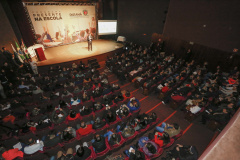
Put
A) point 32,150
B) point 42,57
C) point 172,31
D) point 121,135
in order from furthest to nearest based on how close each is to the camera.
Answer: point 172,31
point 42,57
point 121,135
point 32,150

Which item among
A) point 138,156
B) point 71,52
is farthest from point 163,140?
point 71,52

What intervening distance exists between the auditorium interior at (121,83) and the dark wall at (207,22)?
0.06m

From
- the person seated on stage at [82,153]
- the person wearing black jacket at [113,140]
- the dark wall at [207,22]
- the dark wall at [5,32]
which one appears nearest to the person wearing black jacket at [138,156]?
the person wearing black jacket at [113,140]

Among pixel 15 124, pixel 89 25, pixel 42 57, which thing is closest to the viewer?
pixel 15 124

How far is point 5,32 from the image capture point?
8.23 meters

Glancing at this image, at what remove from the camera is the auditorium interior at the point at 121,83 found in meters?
4.09

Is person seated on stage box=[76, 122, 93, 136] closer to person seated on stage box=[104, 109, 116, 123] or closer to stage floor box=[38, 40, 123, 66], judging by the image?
person seated on stage box=[104, 109, 116, 123]

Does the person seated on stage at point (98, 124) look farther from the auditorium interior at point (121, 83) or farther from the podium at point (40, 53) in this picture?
the podium at point (40, 53)

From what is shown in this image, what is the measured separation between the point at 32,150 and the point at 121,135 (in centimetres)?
300

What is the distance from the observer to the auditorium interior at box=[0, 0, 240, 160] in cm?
409

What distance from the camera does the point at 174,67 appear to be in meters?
9.18

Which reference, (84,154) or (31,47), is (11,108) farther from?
(31,47)

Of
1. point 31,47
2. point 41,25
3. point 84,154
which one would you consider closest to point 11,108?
point 84,154

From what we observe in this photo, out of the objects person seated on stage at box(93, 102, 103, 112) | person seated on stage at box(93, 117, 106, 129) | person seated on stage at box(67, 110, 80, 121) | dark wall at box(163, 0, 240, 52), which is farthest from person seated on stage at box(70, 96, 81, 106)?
dark wall at box(163, 0, 240, 52)
